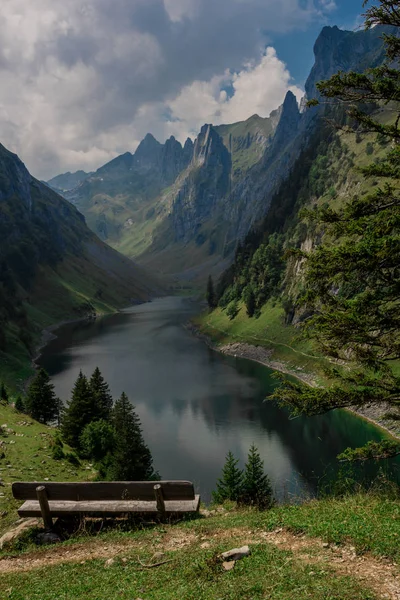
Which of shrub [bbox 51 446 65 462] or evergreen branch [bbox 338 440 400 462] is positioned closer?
evergreen branch [bbox 338 440 400 462]

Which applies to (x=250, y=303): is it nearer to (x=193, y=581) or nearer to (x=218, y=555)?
(x=218, y=555)

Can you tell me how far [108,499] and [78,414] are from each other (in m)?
37.4

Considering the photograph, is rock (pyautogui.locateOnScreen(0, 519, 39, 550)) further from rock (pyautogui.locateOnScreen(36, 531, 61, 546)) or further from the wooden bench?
rock (pyautogui.locateOnScreen(36, 531, 61, 546))

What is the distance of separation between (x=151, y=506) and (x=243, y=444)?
151 feet

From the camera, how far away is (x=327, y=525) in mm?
12086

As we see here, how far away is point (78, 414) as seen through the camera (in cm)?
5047

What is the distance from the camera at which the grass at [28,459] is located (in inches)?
1122

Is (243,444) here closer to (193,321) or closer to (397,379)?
(397,379)

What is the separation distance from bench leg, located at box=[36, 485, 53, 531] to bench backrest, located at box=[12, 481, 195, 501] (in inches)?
17.8

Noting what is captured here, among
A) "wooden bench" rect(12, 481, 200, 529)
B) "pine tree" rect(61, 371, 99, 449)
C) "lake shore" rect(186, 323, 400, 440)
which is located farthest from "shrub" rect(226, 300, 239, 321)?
"wooden bench" rect(12, 481, 200, 529)

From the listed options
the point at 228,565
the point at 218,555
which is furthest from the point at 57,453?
the point at 228,565

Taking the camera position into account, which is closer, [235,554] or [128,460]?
[235,554]

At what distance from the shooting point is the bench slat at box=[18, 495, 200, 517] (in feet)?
49.5

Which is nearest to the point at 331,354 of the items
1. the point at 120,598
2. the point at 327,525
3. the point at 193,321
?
the point at 327,525
